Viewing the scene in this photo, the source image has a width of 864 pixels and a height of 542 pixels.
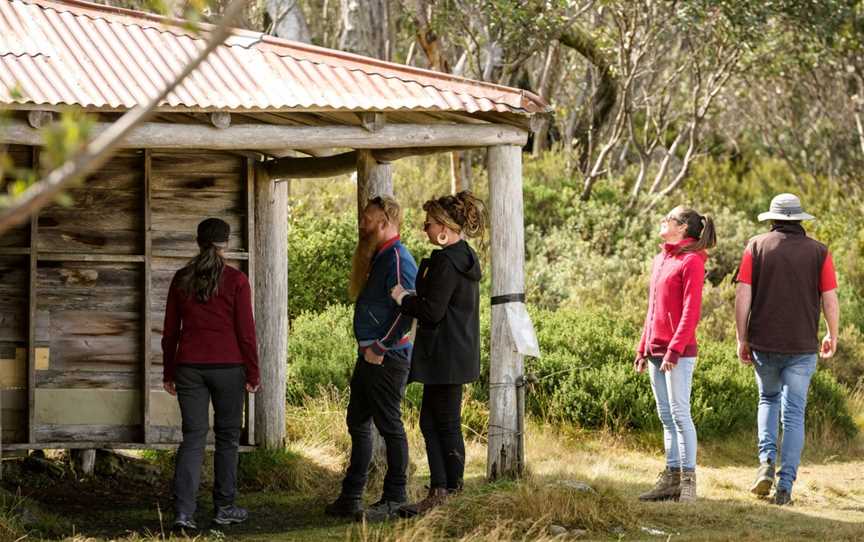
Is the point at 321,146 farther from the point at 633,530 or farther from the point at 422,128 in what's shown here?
the point at 633,530

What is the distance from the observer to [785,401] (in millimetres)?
8227

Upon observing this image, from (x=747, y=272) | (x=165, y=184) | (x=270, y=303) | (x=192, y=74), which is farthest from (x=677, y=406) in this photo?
(x=165, y=184)

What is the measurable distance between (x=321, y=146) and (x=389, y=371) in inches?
57.0

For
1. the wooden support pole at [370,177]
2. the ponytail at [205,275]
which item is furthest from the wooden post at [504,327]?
the ponytail at [205,275]

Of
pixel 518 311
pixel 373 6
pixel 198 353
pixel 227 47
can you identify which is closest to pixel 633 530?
pixel 518 311

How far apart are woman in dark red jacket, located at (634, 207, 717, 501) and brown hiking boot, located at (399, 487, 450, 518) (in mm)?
1526

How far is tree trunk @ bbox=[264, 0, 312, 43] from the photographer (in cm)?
1792

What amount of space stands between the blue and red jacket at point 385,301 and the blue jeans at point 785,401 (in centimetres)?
240

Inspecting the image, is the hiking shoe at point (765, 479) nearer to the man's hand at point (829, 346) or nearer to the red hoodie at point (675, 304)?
the man's hand at point (829, 346)

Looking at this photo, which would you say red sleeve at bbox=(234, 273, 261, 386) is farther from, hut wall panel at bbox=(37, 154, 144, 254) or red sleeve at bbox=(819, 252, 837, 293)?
red sleeve at bbox=(819, 252, 837, 293)

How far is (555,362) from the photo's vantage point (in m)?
11.5

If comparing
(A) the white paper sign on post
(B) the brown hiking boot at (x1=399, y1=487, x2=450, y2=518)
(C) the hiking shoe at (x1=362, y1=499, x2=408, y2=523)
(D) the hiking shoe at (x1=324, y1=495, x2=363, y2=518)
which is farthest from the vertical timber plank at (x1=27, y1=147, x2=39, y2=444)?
(A) the white paper sign on post

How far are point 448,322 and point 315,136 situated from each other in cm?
145

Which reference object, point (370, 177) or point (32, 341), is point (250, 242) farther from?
point (32, 341)
